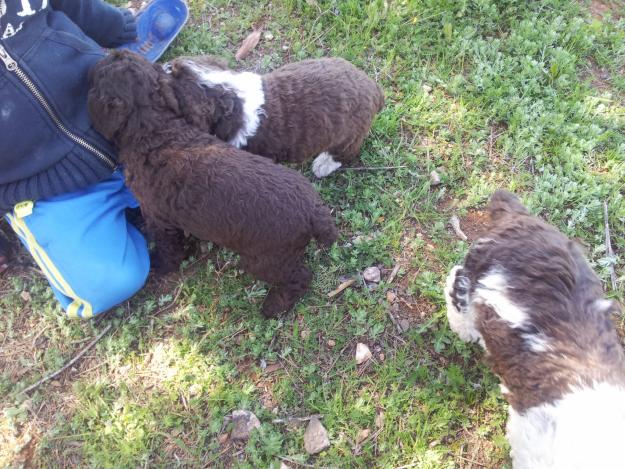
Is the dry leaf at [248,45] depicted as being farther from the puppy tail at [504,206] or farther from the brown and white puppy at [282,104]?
the puppy tail at [504,206]

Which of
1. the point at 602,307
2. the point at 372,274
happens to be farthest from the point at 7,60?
the point at 602,307

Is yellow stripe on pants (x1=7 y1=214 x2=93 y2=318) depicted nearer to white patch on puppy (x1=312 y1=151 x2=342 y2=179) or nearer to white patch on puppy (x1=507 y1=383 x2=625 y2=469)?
white patch on puppy (x1=312 y1=151 x2=342 y2=179)

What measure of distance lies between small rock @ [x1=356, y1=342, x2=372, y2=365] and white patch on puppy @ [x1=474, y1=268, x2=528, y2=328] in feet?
3.02

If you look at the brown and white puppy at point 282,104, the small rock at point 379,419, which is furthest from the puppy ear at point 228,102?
the small rock at point 379,419

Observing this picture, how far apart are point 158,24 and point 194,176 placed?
2.16 meters

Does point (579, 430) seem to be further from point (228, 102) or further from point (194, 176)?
point (228, 102)

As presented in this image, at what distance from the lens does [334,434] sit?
2996 mm

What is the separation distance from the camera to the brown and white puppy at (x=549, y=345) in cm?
220

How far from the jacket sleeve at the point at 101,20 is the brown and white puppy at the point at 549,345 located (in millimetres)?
3146

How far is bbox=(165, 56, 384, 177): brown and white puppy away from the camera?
303 centimetres

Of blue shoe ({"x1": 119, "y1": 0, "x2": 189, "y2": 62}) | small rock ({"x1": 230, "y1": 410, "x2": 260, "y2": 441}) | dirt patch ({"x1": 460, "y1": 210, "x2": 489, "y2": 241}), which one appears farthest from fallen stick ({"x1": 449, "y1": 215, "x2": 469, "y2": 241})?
blue shoe ({"x1": 119, "y1": 0, "x2": 189, "y2": 62})

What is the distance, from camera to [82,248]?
10.0ft

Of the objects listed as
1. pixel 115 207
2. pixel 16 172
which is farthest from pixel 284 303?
pixel 16 172

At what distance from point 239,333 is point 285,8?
309 cm
